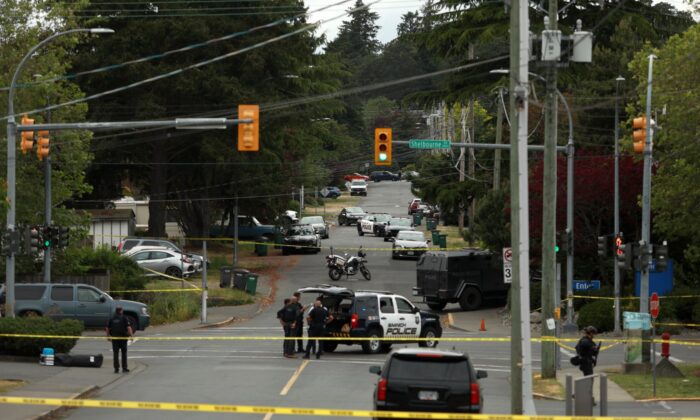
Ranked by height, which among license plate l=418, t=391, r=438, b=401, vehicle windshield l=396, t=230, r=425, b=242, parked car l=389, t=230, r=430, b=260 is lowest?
license plate l=418, t=391, r=438, b=401

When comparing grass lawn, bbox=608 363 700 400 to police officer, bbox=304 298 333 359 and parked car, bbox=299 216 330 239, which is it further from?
parked car, bbox=299 216 330 239

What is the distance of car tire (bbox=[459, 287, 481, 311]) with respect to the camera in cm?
4691

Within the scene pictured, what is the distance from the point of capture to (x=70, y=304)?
119ft

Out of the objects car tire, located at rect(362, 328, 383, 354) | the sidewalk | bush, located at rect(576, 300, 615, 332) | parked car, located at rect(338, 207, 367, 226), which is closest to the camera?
the sidewalk

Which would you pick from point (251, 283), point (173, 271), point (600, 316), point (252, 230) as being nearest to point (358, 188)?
point (252, 230)

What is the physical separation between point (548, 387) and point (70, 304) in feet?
57.7

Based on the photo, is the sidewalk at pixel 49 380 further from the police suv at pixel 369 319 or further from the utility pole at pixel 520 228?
the utility pole at pixel 520 228

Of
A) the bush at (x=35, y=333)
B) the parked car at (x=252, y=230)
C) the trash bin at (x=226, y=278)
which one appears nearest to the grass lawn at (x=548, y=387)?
the bush at (x=35, y=333)

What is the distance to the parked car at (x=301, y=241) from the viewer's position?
68.8 m

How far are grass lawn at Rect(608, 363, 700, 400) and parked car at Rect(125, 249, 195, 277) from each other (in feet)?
95.1

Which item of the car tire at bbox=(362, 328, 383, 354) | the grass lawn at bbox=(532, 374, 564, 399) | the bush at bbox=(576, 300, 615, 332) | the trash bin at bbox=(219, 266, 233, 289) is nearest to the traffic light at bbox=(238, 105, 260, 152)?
the grass lawn at bbox=(532, 374, 564, 399)

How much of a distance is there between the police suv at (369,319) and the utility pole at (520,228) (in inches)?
507

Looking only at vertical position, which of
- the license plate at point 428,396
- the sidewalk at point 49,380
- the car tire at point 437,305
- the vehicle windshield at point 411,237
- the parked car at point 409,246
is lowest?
the car tire at point 437,305

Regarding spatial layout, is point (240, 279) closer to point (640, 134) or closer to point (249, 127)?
point (640, 134)
